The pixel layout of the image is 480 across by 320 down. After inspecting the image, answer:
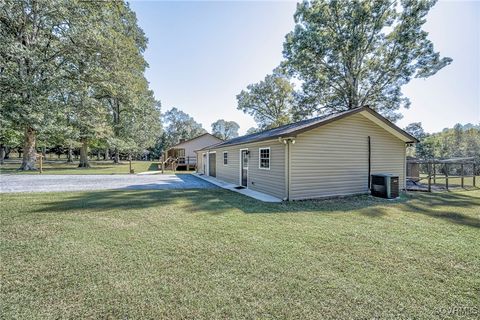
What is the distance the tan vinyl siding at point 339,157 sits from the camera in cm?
808

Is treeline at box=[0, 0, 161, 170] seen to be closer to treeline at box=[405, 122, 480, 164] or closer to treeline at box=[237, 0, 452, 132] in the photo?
treeline at box=[237, 0, 452, 132]

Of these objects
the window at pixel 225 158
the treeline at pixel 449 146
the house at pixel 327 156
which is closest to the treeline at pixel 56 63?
the window at pixel 225 158

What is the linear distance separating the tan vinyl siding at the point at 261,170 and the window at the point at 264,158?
156 mm

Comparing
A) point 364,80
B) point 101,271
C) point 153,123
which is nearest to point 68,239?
point 101,271

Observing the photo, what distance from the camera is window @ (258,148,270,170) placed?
30.1 ft

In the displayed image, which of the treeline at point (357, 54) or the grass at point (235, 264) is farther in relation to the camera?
the treeline at point (357, 54)

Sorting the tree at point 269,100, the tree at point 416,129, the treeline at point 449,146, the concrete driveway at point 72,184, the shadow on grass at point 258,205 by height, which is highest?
the tree at point 269,100

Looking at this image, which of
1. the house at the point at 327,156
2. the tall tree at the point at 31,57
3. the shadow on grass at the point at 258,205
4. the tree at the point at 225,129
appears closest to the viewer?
the shadow on grass at the point at 258,205

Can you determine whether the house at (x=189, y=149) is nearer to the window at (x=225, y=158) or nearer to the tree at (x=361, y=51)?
the window at (x=225, y=158)

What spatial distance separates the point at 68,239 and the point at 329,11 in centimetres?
2078

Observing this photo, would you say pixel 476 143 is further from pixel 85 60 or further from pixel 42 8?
pixel 42 8

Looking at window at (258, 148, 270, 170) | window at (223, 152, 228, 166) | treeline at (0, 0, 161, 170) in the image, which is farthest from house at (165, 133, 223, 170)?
window at (258, 148, 270, 170)

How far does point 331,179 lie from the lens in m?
8.70

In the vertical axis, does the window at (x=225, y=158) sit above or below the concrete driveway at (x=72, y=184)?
above
